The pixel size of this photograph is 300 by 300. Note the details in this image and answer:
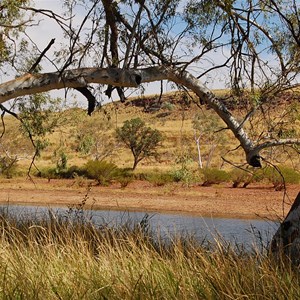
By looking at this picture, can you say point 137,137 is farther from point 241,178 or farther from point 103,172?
point 241,178

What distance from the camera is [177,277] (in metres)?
5.02

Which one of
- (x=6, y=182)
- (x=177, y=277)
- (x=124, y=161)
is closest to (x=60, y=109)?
(x=177, y=277)

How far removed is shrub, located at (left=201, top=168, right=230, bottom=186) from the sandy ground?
1.07m

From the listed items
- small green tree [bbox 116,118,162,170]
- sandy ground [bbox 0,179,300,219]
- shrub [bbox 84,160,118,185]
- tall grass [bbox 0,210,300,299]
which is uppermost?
tall grass [bbox 0,210,300,299]

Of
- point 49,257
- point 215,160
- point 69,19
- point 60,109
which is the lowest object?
point 215,160

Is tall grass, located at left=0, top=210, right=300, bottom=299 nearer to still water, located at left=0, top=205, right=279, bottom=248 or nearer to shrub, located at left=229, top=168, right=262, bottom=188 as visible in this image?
still water, located at left=0, top=205, right=279, bottom=248

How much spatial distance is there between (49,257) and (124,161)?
142 feet

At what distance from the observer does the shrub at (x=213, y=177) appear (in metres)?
31.1

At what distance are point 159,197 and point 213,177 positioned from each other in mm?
5239

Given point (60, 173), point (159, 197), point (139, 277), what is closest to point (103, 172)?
point (60, 173)

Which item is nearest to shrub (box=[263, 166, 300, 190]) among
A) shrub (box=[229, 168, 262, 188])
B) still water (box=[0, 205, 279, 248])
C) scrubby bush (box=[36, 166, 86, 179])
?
shrub (box=[229, 168, 262, 188])

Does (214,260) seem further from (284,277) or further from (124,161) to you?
(124,161)

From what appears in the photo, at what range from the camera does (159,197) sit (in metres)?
26.8

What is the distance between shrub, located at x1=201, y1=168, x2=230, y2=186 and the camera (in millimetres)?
31094
